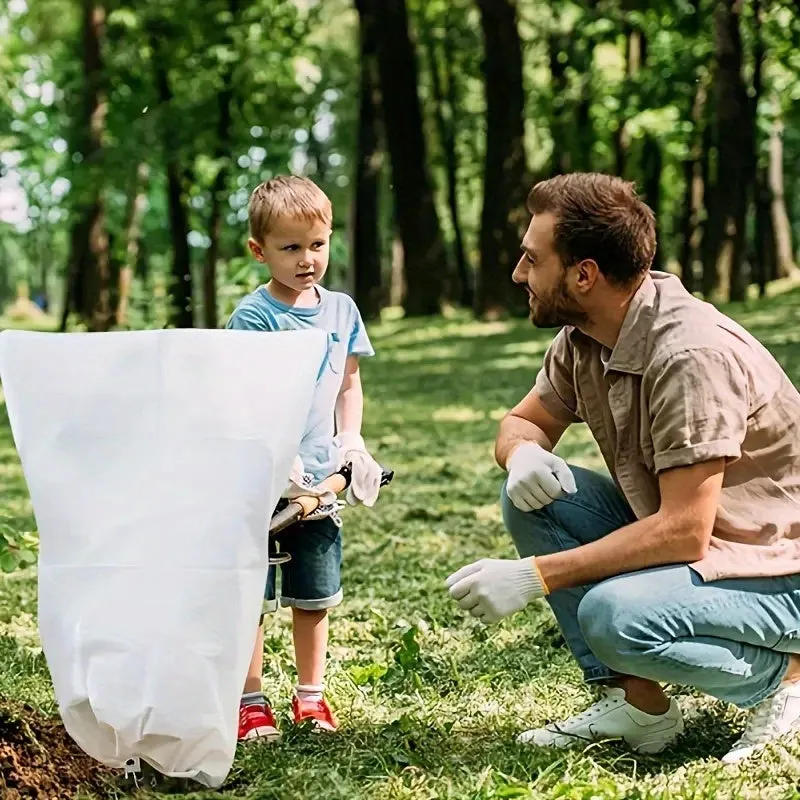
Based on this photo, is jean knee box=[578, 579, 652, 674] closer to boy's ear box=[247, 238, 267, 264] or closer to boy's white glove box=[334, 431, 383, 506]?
boy's white glove box=[334, 431, 383, 506]

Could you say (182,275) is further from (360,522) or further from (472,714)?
(472,714)

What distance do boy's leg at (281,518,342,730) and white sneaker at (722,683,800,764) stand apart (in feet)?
2.94

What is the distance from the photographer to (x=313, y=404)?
2916 millimetres

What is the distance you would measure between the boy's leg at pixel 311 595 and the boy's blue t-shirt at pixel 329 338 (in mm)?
157

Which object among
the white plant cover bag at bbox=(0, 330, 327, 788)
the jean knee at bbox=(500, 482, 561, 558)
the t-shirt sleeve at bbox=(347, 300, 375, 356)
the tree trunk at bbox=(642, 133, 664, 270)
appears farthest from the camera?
the tree trunk at bbox=(642, 133, 664, 270)

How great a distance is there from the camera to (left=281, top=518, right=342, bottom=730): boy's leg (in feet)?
9.68

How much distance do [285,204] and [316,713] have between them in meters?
1.13

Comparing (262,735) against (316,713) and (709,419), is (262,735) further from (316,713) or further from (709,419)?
(709,419)

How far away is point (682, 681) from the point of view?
8.53 feet

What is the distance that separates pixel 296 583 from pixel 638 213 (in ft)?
3.65

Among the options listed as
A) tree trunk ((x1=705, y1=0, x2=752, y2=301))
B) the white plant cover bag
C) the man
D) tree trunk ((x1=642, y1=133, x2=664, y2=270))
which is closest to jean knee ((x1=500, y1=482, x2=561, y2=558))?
the man

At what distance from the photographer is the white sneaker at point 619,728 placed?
2725mm

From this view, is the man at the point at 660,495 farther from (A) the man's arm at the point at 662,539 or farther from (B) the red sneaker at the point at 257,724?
(B) the red sneaker at the point at 257,724

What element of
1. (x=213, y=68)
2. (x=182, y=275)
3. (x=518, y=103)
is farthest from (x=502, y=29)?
(x=182, y=275)
